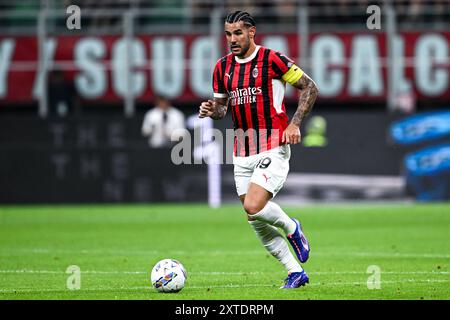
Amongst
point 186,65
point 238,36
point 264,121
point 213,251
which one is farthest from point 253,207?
point 186,65

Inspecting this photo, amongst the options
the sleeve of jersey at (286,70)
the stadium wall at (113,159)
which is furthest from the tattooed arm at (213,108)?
the stadium wall at (113,159)

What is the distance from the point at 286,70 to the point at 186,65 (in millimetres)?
13391

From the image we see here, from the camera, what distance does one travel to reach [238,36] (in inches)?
385

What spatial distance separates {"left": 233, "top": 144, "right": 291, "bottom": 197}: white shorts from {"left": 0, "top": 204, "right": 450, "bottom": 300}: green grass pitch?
919 millimetres

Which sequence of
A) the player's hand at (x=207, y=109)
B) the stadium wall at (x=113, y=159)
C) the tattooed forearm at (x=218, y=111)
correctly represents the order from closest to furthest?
the player's hand at (x=207, y=109), the tattooed forearm at (x=218, y=111), the stadium wall at (x=113, y=159)

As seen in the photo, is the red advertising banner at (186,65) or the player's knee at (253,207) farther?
the red advertising banner at (186,65)

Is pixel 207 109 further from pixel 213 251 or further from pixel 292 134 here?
pixel 213 251

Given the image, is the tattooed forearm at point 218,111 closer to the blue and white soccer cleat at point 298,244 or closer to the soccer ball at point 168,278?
the blue and white soccer cleat at point 298,244

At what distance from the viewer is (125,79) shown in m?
22.5

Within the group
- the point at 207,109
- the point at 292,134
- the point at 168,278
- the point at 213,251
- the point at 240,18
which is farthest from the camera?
the point at 213,251

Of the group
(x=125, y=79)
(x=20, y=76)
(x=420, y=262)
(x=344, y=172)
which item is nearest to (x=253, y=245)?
(x=420, y=262)

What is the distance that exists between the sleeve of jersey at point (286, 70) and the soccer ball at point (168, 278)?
A: 1.99 metres

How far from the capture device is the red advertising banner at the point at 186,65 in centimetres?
2269

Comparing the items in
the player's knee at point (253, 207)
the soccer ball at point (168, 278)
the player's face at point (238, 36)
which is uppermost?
the player's face at point (238, 36)
